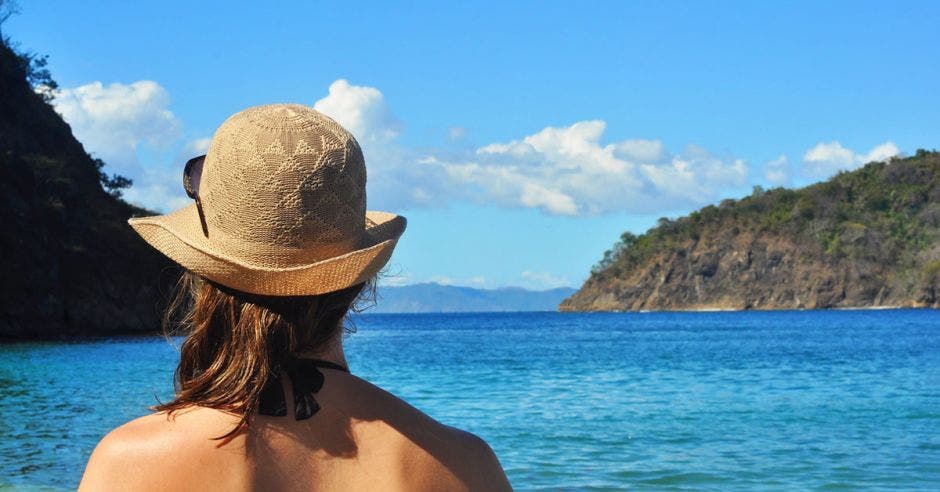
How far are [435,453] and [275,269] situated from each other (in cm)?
31

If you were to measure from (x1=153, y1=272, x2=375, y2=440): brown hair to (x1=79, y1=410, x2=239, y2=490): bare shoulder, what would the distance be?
0.05 m

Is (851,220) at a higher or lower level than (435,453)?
higher

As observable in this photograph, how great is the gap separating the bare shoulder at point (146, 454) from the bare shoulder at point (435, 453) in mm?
224

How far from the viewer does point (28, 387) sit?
20250mm

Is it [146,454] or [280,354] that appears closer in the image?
[146,454]

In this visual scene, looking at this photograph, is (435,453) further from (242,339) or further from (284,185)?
(284,185)

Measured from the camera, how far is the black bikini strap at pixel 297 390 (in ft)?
4.31

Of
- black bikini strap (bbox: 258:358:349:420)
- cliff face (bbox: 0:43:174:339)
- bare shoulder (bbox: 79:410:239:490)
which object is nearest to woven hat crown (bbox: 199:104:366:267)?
black bikini strap (bbox: 258:358:349:420)

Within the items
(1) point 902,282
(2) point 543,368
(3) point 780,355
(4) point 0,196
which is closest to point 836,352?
(3) point 780,355

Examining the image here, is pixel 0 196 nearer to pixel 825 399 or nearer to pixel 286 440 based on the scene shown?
pixel 825 399

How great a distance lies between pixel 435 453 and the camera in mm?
1359

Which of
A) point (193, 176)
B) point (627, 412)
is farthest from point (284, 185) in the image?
point (627, 412)

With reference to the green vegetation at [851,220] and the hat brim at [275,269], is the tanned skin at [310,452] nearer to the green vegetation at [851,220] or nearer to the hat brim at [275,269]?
the hat brim at [275,269]

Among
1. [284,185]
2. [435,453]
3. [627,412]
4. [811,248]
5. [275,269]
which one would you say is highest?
[811,248]
